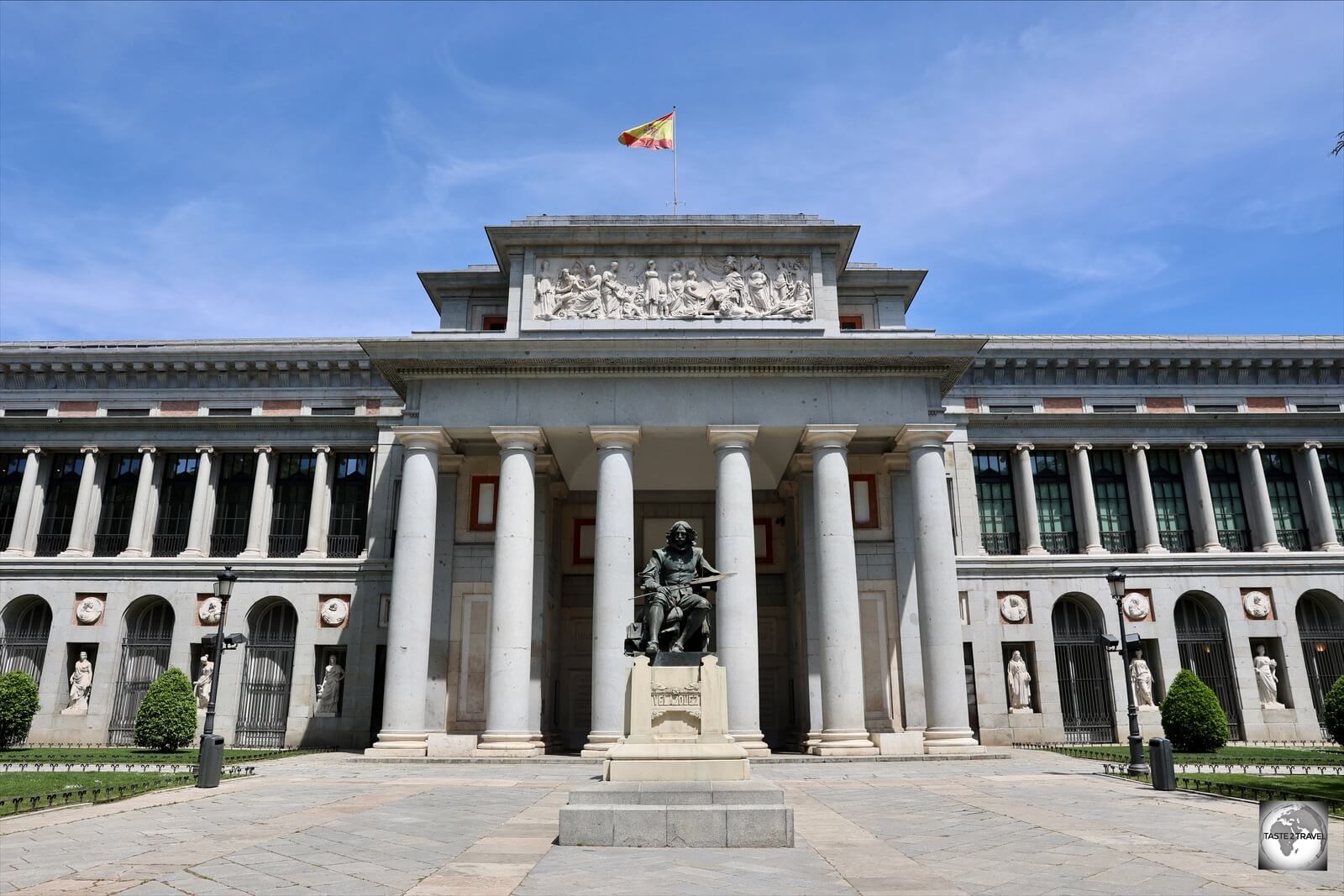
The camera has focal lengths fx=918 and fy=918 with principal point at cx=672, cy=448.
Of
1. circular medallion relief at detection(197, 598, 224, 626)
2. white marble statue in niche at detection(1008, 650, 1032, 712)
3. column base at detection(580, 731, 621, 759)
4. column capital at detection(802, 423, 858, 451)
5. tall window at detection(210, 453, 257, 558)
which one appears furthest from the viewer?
tall window at detection(210, 453, 257, 558)

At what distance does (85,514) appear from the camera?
39500 millimetres

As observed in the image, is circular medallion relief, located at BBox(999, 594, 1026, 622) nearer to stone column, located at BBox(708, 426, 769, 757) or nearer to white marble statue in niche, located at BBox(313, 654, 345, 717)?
stone column, located at BBox(708, 426, 769, 757)

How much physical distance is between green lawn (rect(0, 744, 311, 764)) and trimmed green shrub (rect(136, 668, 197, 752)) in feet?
1.37

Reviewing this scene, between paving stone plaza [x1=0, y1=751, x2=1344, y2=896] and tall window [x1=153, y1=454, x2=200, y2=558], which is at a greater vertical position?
tall window [x1=153, y1=454, x2=200, y2=558]

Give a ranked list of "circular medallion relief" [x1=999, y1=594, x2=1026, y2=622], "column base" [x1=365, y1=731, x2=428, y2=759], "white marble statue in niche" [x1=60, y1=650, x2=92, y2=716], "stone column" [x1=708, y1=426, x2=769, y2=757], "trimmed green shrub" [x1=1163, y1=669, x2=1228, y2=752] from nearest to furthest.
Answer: "trimmed green shrub" [x1=1163, y1=669, x2=1228, y2=752]
"stone column" [x1=708, y1=426, x2=769, y2=757]
"column base" [x1=365, y1=731, x2=428, y2=759]
"white marble statue in niche" [x1=60, y1=650, x2=92, y2=716]
"circular medallion relief" [x1=999, y1=594, x2=1026, y2=622]

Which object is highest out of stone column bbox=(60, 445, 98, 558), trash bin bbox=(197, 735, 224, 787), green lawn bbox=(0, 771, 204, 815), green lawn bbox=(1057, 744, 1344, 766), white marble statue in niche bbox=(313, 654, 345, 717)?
stone column bbox=(60, 445, 98, 558)

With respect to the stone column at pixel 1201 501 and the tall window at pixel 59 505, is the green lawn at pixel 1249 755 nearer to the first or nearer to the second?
the stone column at pixel 1201 501

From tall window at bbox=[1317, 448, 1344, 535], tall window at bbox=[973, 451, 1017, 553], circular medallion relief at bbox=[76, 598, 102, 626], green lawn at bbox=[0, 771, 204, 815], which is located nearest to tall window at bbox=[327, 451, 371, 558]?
circular medallion relief at bbox=[76, 598, 102, 626]

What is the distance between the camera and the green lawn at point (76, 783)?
1633 cm

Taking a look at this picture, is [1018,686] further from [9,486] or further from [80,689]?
[9,486]

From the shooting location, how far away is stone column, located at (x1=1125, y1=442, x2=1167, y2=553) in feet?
129

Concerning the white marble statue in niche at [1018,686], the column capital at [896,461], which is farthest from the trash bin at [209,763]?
the white marble statue in niche at [1018,686]

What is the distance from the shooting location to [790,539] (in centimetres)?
3725

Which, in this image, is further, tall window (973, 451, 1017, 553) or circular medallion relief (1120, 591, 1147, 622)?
tall window (973, 451, 1017, 553)
